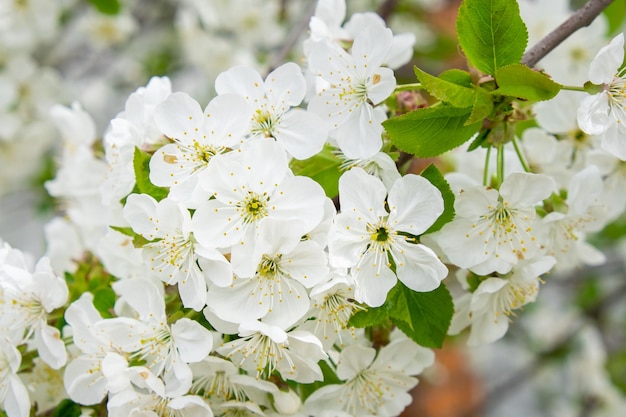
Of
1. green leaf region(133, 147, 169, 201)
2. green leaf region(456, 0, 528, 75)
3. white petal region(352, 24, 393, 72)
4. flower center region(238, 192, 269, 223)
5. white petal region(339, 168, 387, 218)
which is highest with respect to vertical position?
green leaf region(456, 0, 528, 75)

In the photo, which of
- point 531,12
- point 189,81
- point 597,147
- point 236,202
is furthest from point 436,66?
point 236,202

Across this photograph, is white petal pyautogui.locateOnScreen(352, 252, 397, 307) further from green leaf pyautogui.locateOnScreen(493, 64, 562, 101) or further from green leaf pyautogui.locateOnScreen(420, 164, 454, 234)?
green leaf pyautogui.locateOnScreen(493, 64, 562, 101)

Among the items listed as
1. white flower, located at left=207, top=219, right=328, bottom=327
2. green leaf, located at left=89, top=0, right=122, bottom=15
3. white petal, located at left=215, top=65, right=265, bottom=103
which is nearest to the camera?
white flower, located at left=207, top=219, right=328, bottom=327

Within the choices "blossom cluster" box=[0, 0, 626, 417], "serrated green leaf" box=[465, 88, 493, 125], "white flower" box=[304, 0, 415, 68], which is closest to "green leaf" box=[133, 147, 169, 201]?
"blossom cluster" box=[0, 0, 626, 417]

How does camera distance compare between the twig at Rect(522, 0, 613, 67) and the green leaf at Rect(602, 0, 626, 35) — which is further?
the green leaf at Rect(602, 0, 626, 35)

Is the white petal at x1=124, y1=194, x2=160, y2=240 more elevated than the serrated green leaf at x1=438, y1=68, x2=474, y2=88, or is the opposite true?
the serrated green leaf at x1=438, y1=68, x2=474, y2=88

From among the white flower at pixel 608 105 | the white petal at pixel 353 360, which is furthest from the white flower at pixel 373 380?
the white flower at pixel 608 105

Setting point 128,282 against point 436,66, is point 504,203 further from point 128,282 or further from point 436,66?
point 436,66

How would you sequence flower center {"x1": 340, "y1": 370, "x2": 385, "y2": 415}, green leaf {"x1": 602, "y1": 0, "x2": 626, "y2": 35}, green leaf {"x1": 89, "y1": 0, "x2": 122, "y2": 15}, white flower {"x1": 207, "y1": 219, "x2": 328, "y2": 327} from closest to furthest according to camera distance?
white flower {"x1": 207, "y1": 219, "x2": 328, "y2": 327} < flower center {"x1": 340, "y1": 370, "x2": 385, "y2": 415} < green leaf {"x1": 602, "y1": 0, "x2": 626, "y2": 35} < green leaf {"x1": 89, "y1": 0, "x2": 122, "y2": 15}

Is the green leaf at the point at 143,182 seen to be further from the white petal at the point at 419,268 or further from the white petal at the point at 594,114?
the white petal at the point at 594,114
